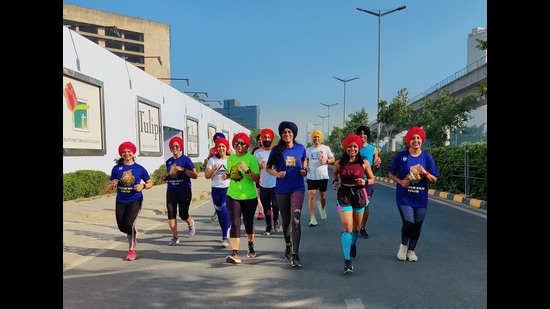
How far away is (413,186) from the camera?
16.8 feet

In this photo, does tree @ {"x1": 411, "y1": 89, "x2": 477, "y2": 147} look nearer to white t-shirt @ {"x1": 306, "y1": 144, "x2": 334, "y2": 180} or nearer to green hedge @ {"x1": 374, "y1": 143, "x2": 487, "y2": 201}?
green hedge @ {"x1": 374, "y1": 143, "x2": 487, "y2": 201}

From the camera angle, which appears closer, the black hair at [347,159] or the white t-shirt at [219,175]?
the black hair at [347,159]

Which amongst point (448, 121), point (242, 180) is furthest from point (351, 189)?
point (448, 121)

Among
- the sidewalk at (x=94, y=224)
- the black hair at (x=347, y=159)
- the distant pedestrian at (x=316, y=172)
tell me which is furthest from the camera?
the distant pedestrian at (x=316, y=172)

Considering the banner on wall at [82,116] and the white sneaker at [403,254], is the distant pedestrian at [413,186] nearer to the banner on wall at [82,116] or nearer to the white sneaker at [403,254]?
the white sneaker at [403,254]

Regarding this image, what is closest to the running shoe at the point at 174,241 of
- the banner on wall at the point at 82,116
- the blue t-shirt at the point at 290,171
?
the blue t-shirt at the point at 290,171

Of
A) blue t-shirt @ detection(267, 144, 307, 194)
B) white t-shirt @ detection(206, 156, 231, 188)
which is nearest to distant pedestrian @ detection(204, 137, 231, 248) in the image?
white t-shirt @ detection(206, 156, 231, 188)

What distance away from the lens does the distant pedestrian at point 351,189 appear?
472 centimetres

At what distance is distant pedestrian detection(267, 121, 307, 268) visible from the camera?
5027 millimetres

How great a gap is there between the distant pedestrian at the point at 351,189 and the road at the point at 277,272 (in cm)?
49

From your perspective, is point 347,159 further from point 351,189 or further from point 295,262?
point 295,262
